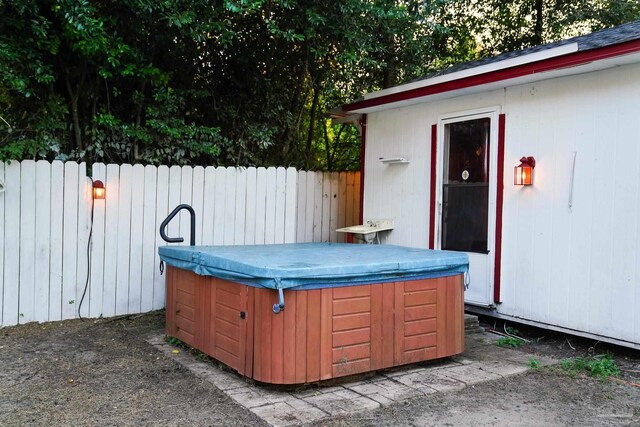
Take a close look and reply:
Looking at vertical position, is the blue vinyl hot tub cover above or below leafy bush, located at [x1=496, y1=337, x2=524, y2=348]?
above

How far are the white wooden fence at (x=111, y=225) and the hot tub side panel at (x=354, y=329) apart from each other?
2.56m

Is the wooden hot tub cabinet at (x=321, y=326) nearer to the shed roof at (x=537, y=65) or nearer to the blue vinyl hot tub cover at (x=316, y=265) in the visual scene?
the blue vinyl hot tub cover at (x=316, y=265)

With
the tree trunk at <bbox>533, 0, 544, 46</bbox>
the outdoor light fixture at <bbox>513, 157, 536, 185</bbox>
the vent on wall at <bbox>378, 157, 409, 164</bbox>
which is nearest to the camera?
the outdoor light fixture at <bbox>513, 157, 536, 185</bbox>

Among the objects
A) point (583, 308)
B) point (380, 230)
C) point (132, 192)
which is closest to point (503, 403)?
point (583, 308)

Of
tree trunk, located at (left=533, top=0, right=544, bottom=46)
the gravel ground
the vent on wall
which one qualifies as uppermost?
tree trunk, located at (left=533, top=0, right=544, bottom=46)

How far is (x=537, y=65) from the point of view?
454cm

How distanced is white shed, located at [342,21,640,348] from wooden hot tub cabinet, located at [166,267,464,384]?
1.17 m

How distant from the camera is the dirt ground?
2.92 metres

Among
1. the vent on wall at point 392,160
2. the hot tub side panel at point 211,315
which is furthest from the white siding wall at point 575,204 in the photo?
the hot tub side panel at point 211,315

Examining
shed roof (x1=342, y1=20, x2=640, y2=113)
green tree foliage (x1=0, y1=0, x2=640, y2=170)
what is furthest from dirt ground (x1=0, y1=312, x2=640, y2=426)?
shed roof (x1=342, y1=20, x2=640, y2=113)

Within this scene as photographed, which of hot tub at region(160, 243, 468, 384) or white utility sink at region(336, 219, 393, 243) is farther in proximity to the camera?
white utility sink at region(336, 219, 393, 243)

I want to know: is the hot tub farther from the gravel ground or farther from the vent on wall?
the vent on wall

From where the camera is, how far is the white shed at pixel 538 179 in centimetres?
415

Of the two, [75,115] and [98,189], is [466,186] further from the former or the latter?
[75,115]
